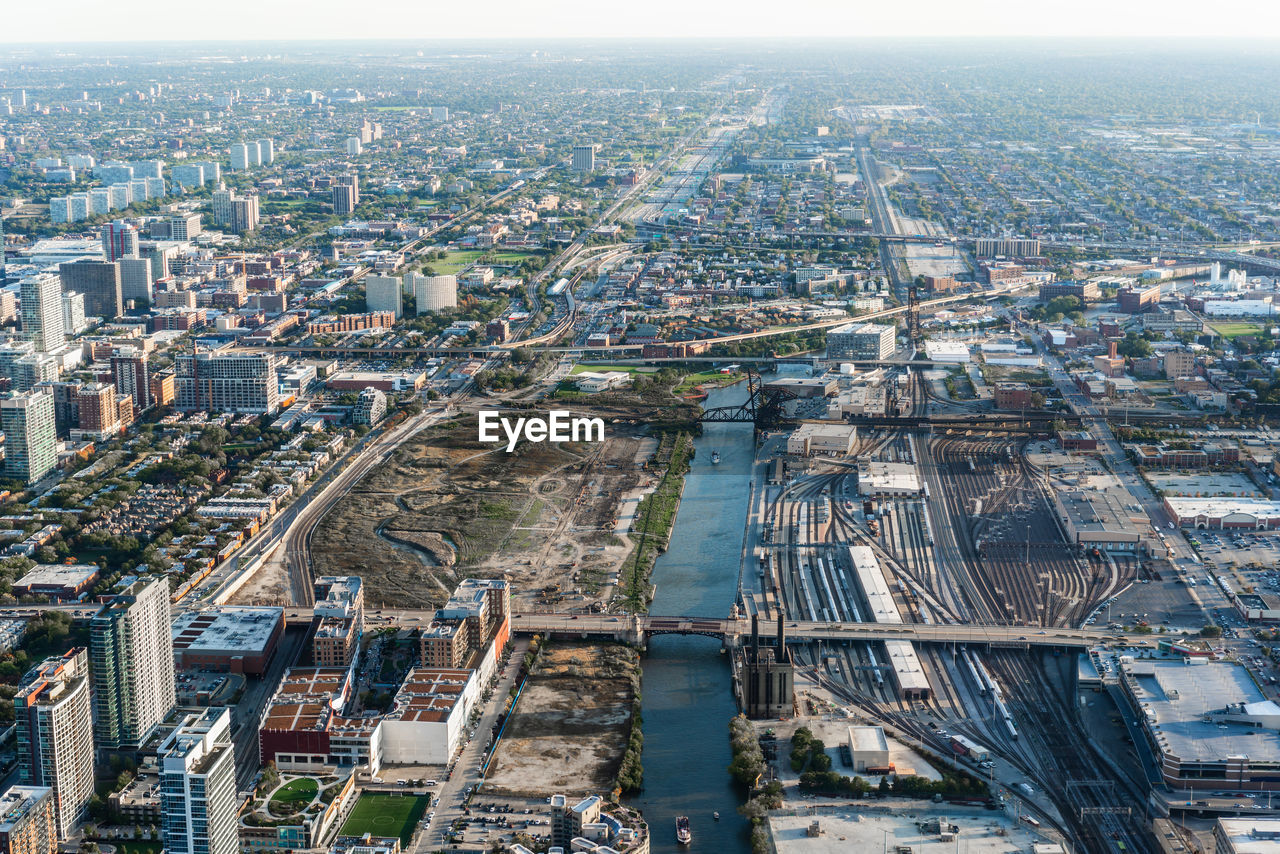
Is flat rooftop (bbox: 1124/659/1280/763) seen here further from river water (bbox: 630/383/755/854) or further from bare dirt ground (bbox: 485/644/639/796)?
bare dirt ground (bbox: 485/644/639/796)

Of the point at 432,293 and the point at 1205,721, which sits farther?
the point at 432,293

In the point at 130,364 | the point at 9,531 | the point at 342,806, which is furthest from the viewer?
the point at 130,364

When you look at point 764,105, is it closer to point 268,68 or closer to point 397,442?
point 268,68

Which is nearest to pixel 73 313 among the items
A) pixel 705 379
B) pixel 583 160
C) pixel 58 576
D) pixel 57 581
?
pixel 705 379

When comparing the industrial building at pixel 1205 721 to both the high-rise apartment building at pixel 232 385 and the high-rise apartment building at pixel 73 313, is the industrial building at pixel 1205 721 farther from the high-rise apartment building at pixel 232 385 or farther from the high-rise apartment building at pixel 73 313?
the high-rise apartment building at pixel 73 313

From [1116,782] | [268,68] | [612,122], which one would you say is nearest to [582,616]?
[1116,782]

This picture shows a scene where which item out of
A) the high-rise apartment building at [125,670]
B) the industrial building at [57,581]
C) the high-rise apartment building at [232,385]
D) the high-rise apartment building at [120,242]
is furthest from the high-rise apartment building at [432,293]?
the high-rise apartment building at [125,670]

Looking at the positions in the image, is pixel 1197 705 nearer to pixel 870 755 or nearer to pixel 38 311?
pixel 870 755
